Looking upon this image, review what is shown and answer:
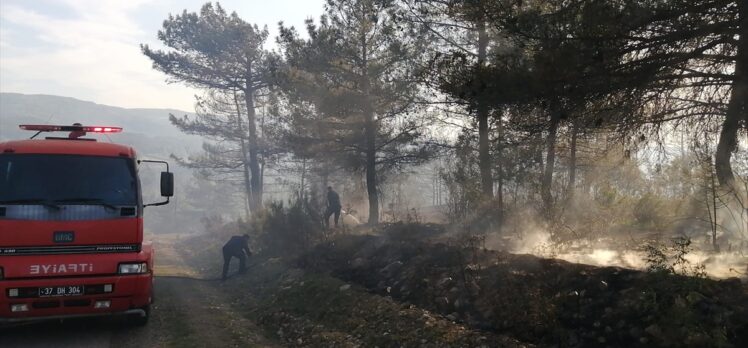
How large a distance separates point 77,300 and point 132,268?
0.80 m

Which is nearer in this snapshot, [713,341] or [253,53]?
[713,341]

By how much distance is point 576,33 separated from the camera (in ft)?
27.6

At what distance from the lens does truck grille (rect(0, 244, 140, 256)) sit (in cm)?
706

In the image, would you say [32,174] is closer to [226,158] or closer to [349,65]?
[349,65]

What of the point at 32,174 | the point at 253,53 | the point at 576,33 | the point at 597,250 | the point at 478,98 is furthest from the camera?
the point at 253,53

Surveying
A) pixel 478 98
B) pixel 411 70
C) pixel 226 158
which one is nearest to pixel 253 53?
pixel 226 158

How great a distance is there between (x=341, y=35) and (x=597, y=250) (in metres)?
13.2

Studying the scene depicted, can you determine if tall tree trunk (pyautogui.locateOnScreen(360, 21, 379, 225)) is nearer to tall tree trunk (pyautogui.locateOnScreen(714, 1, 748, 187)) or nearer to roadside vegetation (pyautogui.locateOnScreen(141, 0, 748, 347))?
roadside vegetation (pyautogui.locateOnScreen(141, 0, 748, 347))

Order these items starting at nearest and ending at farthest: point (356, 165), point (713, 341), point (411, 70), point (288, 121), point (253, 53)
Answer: point (713, 341), point (411, 70), point (356, 165), point (288, 121), point (253, 53)

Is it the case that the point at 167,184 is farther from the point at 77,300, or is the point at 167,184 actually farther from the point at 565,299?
the point at 565,299

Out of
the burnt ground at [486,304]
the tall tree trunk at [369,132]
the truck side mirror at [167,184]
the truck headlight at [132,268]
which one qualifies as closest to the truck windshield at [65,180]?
the truck side mirror at [167,184]

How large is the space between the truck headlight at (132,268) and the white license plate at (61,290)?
0.55 m

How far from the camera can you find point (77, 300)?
23.5 feet

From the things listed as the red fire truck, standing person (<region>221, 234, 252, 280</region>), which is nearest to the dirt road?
the red fire truck
